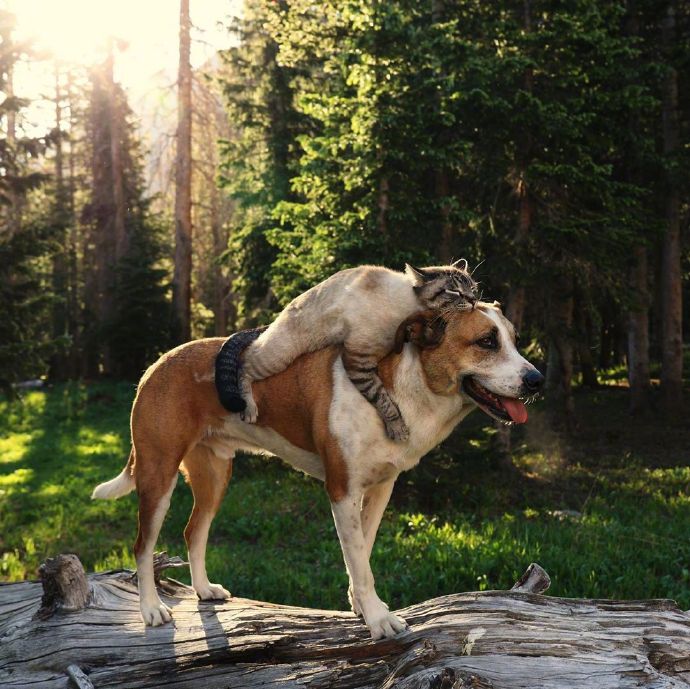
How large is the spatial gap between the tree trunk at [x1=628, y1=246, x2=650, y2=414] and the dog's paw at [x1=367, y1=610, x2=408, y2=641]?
1483 centimetres

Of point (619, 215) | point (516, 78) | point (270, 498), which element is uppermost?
point (516, 78)

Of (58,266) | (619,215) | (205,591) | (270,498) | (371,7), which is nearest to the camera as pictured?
(205,591)

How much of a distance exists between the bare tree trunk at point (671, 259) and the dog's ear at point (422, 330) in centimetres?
1417

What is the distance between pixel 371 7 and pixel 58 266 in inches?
1171

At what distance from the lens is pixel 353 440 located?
13.2 feet

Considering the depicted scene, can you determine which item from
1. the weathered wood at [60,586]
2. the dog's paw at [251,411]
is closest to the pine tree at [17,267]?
the weathered wood at [60,586]

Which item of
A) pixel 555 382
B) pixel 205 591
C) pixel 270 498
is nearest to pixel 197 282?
pixel 555 382

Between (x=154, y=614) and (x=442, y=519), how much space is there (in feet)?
20.1

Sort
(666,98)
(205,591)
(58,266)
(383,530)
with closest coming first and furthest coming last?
(205,591), (383,530), (666,98), (58,266)

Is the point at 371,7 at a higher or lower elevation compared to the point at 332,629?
higher

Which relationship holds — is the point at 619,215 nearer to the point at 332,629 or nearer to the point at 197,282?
the point at 332,629

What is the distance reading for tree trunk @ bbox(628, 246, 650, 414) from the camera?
17836 mm

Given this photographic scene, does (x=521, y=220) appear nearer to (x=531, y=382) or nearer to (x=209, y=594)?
(x=209, y=594)

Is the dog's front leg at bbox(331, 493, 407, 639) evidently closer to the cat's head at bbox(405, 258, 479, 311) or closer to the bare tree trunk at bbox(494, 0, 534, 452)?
the cat's head at bbox(405, 258, 479, 311)
